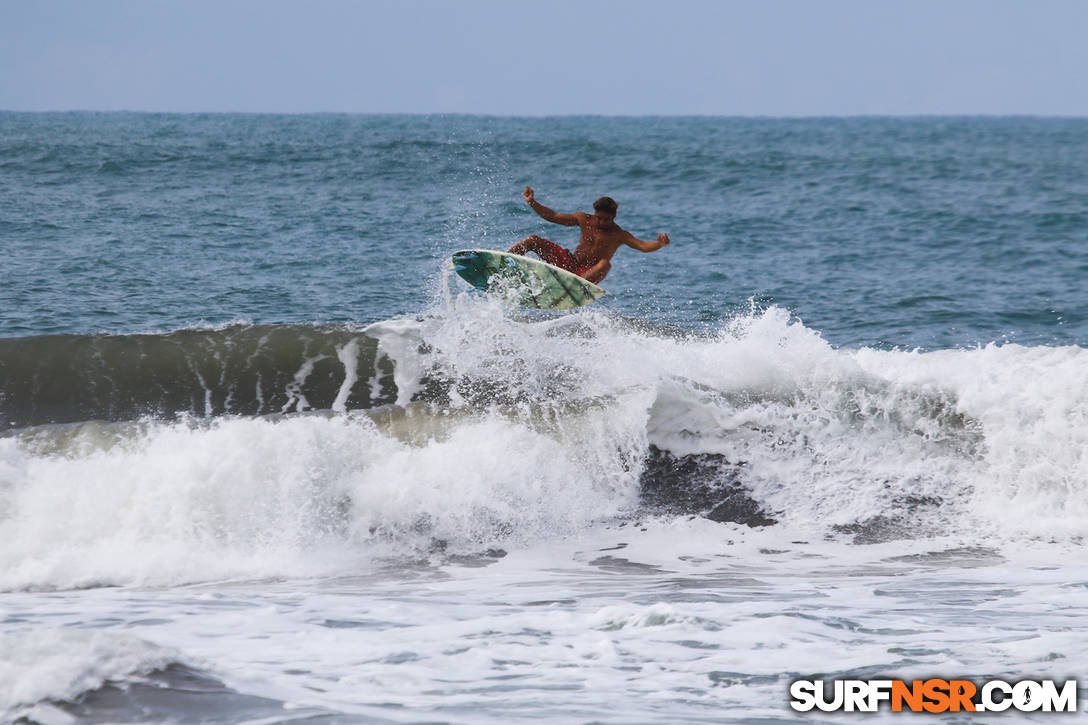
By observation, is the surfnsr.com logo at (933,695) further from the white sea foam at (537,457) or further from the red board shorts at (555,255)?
the red board shorts at (555,255)

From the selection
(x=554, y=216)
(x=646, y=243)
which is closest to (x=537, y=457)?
(x=646, y=243)

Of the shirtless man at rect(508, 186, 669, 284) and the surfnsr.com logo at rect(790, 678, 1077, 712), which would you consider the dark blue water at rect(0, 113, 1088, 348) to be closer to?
the shirtless man at rect(508, 186, 669, 284)

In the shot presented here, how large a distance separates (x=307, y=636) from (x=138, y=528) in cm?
252

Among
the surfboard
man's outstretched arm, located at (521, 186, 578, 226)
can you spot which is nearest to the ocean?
the surfboard

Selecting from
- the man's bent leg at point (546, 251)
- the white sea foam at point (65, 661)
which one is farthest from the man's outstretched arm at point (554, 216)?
the white sea foam at point (65, 661)

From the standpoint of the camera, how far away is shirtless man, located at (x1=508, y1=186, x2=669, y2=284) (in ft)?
36.4

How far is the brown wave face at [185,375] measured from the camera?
10.4m

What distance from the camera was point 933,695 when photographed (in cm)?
559

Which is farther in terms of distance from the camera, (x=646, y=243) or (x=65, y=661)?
(x=646, y=243)

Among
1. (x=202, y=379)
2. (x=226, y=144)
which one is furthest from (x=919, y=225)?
(x=226, y=144)

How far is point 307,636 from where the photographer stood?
630cm

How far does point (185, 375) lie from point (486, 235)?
11.7 meters

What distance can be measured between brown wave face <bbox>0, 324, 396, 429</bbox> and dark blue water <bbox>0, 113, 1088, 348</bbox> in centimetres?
209

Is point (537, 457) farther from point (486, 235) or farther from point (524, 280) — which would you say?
point (486, 235)
